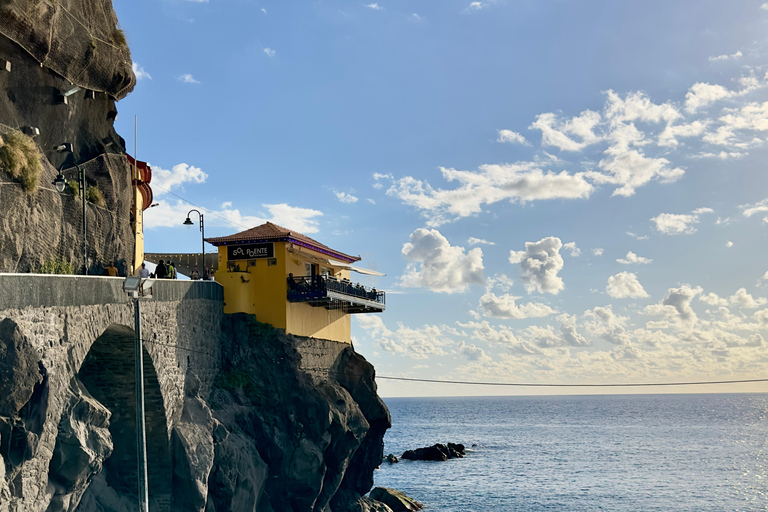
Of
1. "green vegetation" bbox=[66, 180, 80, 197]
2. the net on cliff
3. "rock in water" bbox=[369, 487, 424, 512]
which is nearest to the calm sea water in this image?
"rock in water" bbox=[369, 487, 424, 512]

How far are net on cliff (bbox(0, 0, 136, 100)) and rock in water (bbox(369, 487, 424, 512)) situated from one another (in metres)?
32.3

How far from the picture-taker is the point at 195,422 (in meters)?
28.7

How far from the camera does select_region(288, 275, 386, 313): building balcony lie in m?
35.6

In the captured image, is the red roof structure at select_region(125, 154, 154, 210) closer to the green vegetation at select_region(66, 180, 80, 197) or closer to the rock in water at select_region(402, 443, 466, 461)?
the green vegetation at select_region(66, 180, 80, 197)

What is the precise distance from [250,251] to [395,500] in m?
24.5

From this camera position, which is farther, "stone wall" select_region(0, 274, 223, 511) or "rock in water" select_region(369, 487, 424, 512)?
"rock in water" select_region(369, 487, 424, 512)

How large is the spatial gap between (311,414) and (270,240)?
321 inches

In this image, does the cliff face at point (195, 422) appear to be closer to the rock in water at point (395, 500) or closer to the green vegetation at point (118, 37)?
the rock in water at point (395, 500)

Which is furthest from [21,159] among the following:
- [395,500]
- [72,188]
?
[395,500]

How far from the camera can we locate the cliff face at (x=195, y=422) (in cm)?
1923

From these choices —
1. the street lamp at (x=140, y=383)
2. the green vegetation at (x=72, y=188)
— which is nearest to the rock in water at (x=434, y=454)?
the green vegetation at (x=72, y=188)

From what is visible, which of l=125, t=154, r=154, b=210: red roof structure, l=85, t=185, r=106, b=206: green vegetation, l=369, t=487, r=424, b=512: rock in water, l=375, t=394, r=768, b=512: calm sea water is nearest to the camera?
l=85, t=185, r=106, b=206: green vegetation

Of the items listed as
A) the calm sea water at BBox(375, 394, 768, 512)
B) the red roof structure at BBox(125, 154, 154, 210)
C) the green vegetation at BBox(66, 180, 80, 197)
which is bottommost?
the calm sea water at BBox(375, 394, 768, 512)

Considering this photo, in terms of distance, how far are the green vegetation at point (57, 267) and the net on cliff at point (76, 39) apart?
770 centimetres
